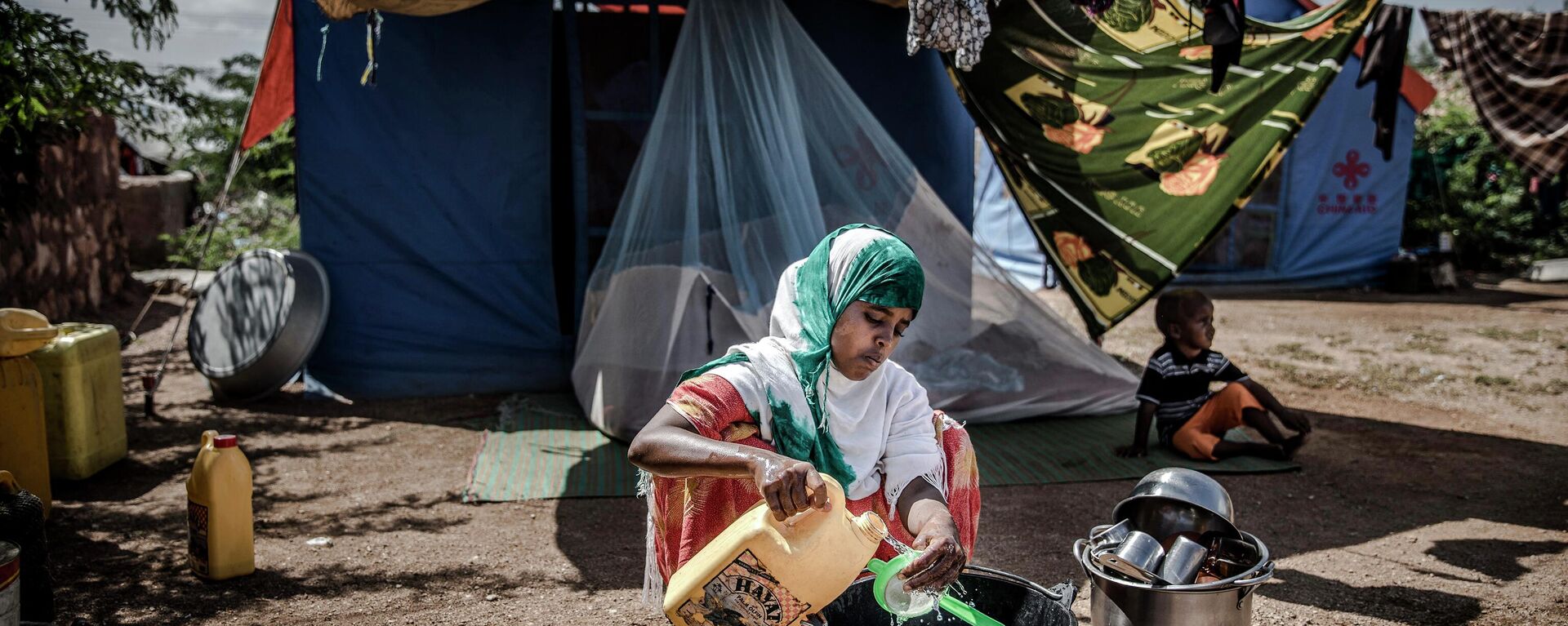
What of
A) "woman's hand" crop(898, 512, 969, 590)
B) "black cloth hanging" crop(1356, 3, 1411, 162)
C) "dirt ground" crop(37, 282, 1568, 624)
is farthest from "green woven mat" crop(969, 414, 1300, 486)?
"woman's hand" crop(898, 512, 969, 590)

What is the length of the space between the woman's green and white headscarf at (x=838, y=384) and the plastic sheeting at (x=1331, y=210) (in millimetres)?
9780

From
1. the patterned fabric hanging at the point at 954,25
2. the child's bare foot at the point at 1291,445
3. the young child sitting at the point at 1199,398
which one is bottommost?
the child's bare foot at the point at 1291,445

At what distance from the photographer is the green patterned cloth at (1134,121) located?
436 centimetres

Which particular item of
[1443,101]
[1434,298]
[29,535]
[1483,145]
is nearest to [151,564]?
[29,535]

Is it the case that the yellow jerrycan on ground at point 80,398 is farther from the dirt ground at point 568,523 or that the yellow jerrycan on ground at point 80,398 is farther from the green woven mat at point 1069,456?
the green woven mat at point 1069,456

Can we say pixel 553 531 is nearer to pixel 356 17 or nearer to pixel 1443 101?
pixel 356 17

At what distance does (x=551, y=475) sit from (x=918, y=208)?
Answer: 85.5 inches

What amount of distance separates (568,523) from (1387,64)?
488 centimetres

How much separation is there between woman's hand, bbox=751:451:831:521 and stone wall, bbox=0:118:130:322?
285 inches

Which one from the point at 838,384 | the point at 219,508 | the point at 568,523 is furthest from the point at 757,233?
the point at 838,384

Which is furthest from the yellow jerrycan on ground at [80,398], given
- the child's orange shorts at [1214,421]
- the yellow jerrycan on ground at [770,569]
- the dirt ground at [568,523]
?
the child's orange shorts at [1214,421]

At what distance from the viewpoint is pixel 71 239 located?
331 inches

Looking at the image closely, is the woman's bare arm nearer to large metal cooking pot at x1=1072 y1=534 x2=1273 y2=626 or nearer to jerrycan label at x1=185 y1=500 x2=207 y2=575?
large metal cooking pot at x1=1072 y1=534 x2=1273 y2=626

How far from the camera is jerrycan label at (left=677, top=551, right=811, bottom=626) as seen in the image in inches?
65.4
